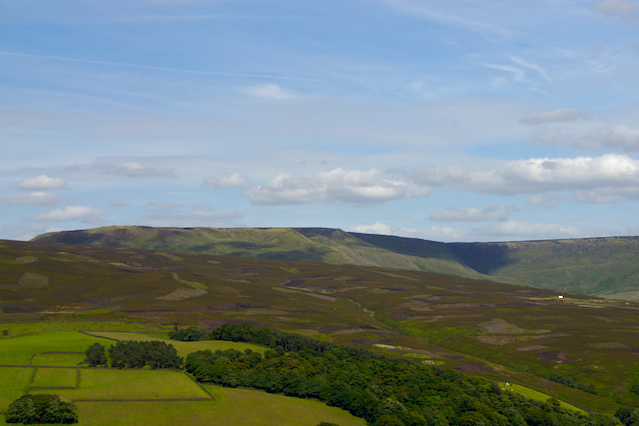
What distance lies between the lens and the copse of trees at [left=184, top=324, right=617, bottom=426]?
8588 centimetres

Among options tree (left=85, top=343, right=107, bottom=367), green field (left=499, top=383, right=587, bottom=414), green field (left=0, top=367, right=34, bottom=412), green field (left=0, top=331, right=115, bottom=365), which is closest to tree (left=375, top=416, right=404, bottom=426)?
green field (left=499, top=383, right=587, bottom=414)

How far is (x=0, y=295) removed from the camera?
18025 cm

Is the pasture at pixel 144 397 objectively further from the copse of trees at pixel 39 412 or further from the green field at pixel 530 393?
the green field at pixel 530 393

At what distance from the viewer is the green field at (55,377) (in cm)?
A: 8844

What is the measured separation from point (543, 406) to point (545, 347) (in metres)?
67.2

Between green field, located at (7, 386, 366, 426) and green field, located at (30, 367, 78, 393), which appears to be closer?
green field, located at (7, 386, 366, 426)

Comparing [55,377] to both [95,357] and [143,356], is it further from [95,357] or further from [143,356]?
[143,356]

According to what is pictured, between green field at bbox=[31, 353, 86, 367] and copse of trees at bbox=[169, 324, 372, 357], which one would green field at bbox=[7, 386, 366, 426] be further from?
copse of trees at bbox=[169, 324, 372, 357]

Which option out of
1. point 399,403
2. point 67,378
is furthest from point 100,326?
point 399,403

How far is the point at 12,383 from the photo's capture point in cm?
8731

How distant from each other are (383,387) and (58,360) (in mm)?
63215

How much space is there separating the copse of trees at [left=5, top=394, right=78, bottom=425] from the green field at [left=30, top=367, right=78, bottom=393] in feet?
45.5

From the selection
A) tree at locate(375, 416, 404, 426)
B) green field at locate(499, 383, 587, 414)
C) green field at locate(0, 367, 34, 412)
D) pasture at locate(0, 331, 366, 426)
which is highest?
green field at locate(0, 367, 34, 412)

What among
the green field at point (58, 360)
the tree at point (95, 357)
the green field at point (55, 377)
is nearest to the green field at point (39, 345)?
the green field at point (58, 360)
